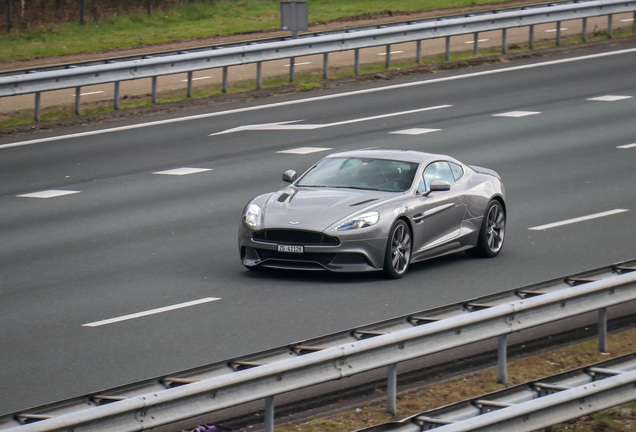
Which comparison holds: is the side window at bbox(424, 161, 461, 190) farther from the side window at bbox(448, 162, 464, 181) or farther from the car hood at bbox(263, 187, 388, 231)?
the car hood at bbox(263, 187, 388, 231)

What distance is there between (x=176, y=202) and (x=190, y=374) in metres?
10.2

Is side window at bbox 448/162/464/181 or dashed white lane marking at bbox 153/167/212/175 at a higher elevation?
side window at bbox 448/162/464/181

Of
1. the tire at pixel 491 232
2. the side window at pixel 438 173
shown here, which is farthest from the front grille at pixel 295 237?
the tire at pixel 491 232

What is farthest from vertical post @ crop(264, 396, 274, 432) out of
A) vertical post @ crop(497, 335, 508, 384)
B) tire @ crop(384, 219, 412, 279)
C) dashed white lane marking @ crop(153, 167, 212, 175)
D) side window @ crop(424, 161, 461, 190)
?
dashed white lane marking @ crop(153, 167, 212, 175)

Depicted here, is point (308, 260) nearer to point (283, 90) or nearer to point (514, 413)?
point (514, 413)

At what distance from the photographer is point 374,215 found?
530 inches

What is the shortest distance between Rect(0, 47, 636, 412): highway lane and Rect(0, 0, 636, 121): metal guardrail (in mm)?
1358

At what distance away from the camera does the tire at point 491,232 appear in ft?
49.1

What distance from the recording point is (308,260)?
13.4 m

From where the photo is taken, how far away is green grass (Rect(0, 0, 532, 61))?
38000 mm

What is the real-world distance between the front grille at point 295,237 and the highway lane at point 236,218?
455 mm

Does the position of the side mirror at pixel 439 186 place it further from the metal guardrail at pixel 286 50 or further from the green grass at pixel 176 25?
the green grass at pixel 176 25

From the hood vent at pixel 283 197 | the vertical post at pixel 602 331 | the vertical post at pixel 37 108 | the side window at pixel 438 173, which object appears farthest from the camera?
the vertical post at pixel 37 108

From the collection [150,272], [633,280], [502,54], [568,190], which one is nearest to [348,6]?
[502,54]
